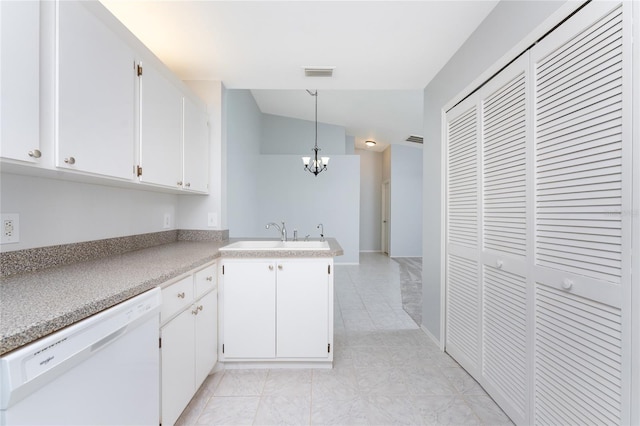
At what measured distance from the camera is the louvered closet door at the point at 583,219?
95 centimetres

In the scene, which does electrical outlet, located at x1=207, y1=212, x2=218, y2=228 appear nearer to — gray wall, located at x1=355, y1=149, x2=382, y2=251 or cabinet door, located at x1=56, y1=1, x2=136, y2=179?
cabinet door, located at x1=56, y1=1, x2=136, y2=179

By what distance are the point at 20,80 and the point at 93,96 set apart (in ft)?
0.98

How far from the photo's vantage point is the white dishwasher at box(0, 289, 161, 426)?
0.66 metres

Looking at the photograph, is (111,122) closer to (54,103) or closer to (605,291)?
(54,103)

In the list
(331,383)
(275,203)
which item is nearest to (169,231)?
(331,383)

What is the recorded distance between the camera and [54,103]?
3.34ft

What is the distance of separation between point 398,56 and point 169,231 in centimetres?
241

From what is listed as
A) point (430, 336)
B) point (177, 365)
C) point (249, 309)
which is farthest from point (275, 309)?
point (430, 336)

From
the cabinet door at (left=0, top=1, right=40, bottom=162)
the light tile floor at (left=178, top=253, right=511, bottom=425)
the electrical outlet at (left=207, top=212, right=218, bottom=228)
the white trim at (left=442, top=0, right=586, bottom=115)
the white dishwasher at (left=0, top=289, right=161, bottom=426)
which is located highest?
the white trim at (left=442, top=0, right=586, bottom=115)

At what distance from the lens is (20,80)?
90cm

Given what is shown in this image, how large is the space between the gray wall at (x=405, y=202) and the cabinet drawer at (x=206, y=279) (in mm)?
6050

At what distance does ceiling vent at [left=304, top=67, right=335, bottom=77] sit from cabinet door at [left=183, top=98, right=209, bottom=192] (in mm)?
986

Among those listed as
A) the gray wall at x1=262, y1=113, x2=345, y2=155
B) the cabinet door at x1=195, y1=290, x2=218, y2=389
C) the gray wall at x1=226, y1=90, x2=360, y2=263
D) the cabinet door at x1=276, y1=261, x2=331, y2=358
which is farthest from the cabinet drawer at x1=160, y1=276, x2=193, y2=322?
the gray wall at x1=262, y1=113, x2=345, y2=155

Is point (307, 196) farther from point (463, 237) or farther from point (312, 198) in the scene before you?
point (463, 237)
